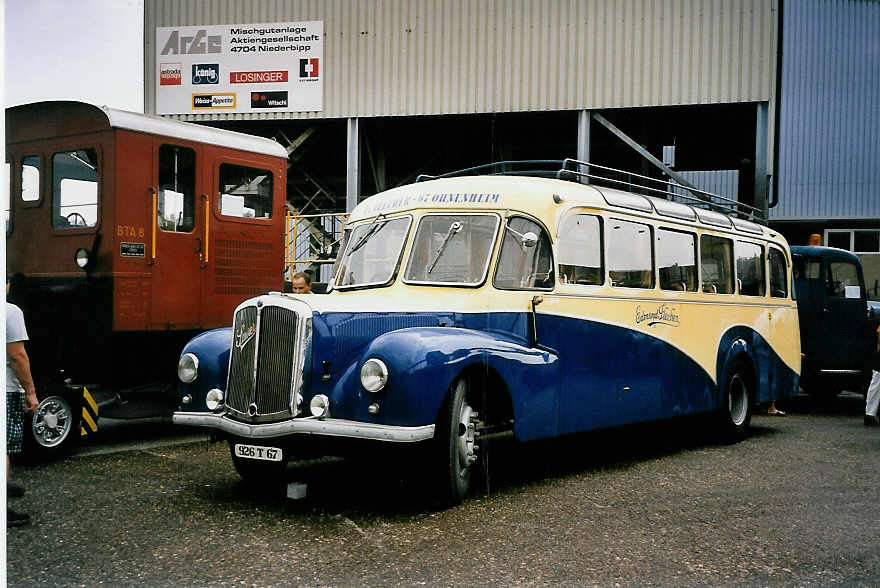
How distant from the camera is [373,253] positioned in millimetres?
7484

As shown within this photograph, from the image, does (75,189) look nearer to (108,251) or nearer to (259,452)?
(108,251)

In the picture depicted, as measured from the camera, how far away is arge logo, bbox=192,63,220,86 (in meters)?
18.5

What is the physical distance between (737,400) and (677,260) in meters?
2.09

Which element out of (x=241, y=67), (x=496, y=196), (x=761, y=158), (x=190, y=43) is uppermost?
(x=190, y=43)

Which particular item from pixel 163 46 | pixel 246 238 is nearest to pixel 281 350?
pixel 246 238

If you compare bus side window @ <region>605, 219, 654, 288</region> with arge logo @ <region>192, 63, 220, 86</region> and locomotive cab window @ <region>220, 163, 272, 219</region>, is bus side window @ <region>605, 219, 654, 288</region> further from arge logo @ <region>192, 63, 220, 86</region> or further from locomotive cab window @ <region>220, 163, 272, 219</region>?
arge logo @ <region>192, 63, 220, 86</region>

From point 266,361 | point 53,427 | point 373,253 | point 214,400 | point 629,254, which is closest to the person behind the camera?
point 266,361

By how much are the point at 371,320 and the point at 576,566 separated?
2.27 m

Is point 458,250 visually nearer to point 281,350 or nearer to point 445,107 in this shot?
point 281,350

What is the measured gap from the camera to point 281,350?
239 inches

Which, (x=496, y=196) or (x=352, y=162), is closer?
(x=496, y=196)

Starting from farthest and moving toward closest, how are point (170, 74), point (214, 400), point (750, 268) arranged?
point (170, 74), point (750, 268), point (214, 400)

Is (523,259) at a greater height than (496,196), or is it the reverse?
(496,196)

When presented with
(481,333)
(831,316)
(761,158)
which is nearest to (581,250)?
(481,333)
